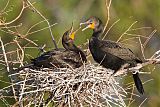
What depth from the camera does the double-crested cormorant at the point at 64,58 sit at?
6.80 meters

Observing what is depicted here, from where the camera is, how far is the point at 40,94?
20.6 feet

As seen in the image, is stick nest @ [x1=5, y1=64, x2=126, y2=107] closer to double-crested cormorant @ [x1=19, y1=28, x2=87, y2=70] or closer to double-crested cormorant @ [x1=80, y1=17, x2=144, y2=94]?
double-crested cormorant @ [x1=19, y1=28, x2=87, y2=70]

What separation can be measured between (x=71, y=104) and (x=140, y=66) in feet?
2.79

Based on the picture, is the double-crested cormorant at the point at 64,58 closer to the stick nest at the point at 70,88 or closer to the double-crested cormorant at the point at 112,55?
the double-crested cormorant at the point at 112,55

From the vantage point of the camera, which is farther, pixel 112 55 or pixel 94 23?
pixel 94 23

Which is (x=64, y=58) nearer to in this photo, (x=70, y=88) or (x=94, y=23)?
(x=94, y=23)

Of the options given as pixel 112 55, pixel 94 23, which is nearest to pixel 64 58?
pixel 112 55

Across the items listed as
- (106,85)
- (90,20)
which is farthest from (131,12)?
(106,85)

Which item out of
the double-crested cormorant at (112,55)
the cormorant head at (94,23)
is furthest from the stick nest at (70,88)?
the cormorant head at (94,23)

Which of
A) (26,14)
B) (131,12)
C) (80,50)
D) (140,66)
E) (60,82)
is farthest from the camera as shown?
(131,12)

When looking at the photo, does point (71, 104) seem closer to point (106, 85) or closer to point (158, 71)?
point (106, 85)

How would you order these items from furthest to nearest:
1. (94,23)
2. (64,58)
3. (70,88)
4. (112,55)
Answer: (94,23), (112,55), (64,58), (70,88)

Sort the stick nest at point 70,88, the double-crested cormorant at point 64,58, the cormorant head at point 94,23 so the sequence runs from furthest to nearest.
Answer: the cormorant head at point 94,23, the double-crested cormorant at point 64,58, the stick nest at point 70,88

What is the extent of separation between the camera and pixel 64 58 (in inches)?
274
